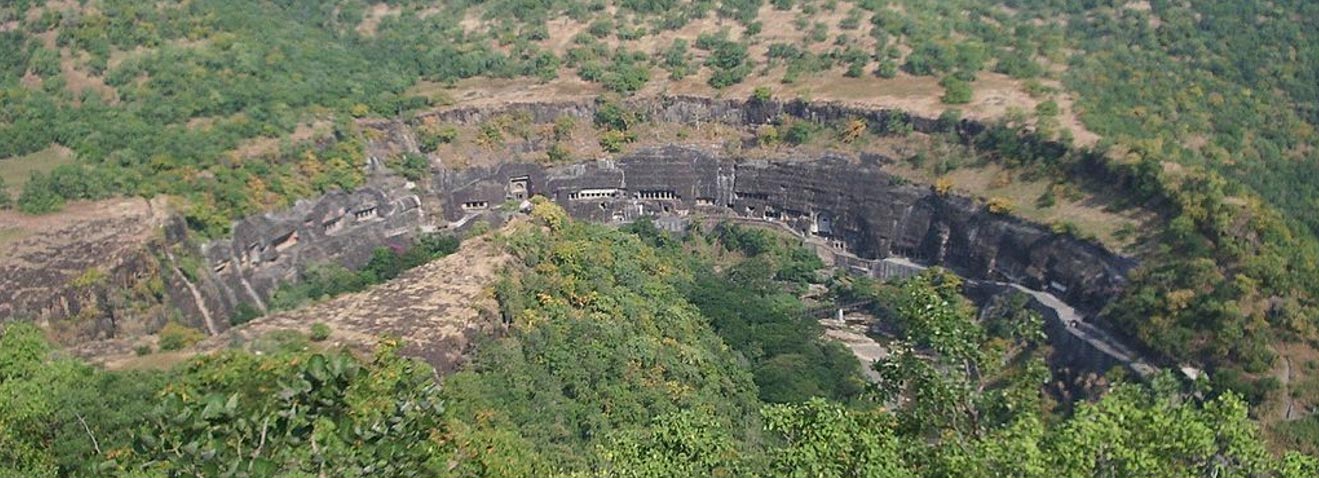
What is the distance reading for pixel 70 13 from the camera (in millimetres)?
38562

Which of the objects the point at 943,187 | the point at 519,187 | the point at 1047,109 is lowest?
the point at 519,187

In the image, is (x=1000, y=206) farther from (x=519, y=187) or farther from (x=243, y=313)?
(x=243, y=313)

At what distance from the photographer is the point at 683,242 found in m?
36.5

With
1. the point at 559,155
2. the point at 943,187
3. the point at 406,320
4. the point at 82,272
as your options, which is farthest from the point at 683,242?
the point at 82,272

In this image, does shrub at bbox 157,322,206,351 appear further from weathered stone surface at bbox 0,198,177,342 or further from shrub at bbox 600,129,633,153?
shrub at bbox 600,129,633,153

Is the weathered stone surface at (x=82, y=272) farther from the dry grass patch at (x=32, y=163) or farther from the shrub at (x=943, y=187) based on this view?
the shrub at (x=943, y=187)

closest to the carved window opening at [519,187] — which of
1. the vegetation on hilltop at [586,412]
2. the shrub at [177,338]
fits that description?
the vegetation on hilltop at [586,412]

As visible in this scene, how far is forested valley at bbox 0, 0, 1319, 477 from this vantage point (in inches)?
358

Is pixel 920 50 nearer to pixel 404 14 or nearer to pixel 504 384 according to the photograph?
pixel 404 14

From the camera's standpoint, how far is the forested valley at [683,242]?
909 cm

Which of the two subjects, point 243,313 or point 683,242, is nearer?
point 243,313

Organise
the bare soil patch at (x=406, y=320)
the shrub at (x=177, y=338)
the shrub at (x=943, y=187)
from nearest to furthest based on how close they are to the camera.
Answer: the bare soil patch at (x=406, y=320), the shrub at (x=177, y=338), the shrub at (x=943, y=187)

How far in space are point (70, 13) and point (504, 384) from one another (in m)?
25.3

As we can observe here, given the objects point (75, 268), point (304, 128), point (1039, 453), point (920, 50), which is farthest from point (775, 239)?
point (1039, 453)
